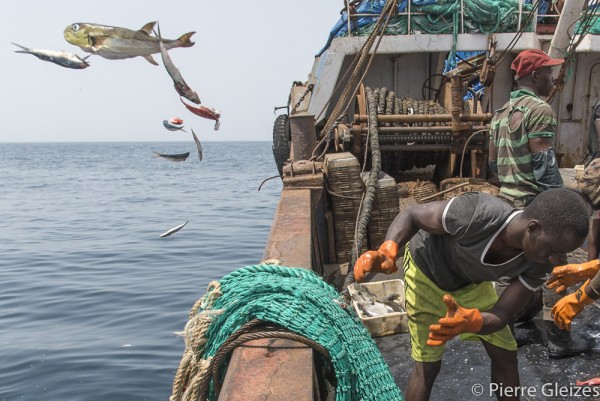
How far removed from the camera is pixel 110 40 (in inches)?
95.9

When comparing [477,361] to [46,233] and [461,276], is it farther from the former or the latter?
[46,233]

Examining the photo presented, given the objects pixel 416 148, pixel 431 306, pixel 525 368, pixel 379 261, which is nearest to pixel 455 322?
pixel 379 261

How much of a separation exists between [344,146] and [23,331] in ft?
17.4

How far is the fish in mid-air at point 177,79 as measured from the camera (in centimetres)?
250

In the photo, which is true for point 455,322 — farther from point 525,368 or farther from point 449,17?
point 449,17

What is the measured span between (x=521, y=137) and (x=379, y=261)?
1.79 m

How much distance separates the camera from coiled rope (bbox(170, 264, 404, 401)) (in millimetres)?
2494

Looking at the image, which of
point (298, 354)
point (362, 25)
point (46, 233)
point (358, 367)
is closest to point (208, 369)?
point (298, 354)

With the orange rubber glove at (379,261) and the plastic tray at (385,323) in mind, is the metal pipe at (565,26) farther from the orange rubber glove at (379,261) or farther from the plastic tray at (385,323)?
the orange rubber glove at (379,261)

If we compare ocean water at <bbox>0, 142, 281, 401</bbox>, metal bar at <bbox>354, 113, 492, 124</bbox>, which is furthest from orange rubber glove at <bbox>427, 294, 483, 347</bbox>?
metal bar at <bbox>354, 113, 492, 124</bbox>

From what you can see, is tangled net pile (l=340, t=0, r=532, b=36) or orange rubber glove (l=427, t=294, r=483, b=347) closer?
orange rubber glove (l=427, t=294, r=483, b=347)

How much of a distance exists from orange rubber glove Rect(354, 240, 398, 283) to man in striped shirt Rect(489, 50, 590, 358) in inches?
64.8

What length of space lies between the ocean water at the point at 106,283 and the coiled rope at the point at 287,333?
3.94m

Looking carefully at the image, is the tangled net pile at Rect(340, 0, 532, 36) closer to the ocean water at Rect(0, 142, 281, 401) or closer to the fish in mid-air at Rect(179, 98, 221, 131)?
the ocean water at Rect(0, 142, 281, 401)
